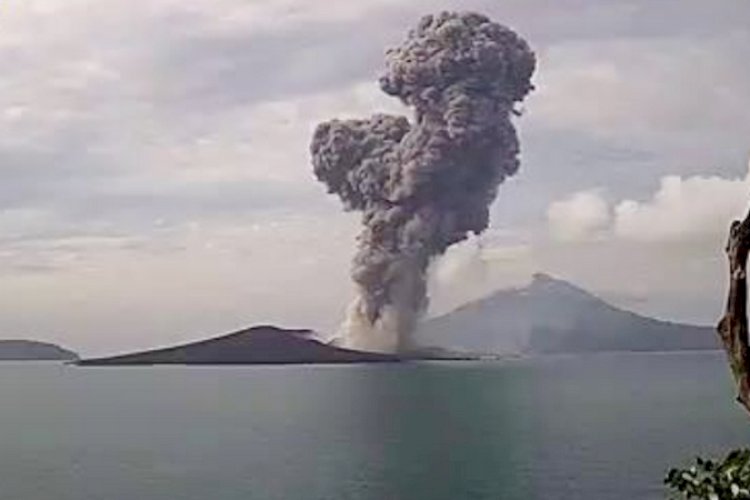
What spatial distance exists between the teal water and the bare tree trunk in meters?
21.5

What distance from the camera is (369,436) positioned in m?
38.7

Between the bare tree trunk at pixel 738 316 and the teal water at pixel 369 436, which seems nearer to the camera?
the bare tree trunk at pixel 738 316

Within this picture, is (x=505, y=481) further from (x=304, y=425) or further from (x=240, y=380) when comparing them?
(x=240, y=380)

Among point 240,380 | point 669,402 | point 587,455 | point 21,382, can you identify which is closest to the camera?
point 587,455

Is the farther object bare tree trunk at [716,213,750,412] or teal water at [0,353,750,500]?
teal water at [0,353,750,500]

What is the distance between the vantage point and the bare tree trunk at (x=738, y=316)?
6.10ft

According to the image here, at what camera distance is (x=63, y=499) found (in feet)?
83.6

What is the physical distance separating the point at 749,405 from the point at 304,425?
135ft

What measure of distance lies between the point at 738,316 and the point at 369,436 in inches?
1463

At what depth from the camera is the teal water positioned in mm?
26578

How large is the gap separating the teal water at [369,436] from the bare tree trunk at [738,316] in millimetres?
21500

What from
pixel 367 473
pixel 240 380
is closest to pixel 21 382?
pixel 240 380

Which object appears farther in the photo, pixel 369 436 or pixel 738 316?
pixel 369 436

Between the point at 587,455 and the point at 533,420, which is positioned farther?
the point at 533,420
